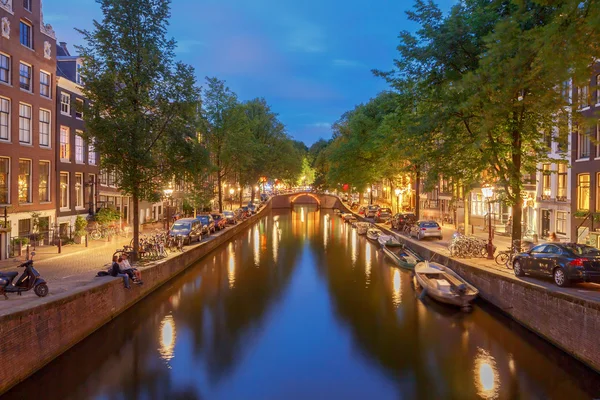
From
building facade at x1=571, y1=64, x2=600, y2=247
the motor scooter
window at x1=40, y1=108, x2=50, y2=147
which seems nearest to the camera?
the motor scooter

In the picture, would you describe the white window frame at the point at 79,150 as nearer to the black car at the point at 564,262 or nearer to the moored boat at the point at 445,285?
the moored boat at the point at 445,285

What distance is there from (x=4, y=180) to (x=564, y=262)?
2589cm

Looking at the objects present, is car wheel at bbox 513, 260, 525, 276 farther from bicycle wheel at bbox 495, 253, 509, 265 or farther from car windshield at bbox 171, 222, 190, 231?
car windshield at bbox 171, 222, 190, 231

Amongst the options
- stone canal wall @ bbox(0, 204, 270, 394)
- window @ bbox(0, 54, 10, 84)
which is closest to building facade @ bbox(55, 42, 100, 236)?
window @ bbox(0, 54, 10, 84)

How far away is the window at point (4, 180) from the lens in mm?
24781

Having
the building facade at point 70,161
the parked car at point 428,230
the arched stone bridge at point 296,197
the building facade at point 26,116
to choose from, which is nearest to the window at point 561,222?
the parked car at point 428,230

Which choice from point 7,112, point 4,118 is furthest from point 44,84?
point 4,118

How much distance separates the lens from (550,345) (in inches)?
599

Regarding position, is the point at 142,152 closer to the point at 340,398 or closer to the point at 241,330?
the point at 241,330

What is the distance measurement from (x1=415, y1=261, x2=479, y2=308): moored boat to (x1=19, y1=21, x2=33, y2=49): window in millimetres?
24345

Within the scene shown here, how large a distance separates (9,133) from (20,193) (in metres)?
3.34

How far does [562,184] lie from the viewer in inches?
1258

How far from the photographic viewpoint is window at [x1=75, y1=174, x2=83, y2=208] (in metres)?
33.6

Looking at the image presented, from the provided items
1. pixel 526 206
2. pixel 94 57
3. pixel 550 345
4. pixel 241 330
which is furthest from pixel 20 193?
pixel 526 206
